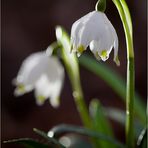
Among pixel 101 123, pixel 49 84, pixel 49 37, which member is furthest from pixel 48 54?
pixel 49 37

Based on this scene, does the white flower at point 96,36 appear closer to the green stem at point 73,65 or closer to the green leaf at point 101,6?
the green leaf at point 101,6

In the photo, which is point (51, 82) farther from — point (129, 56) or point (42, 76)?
point (129, 56)

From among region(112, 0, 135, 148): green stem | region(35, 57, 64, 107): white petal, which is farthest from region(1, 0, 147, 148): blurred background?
region(112, 0, 135, 148): green stem

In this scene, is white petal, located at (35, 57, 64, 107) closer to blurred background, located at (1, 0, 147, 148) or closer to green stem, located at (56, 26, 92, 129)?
green stem, located at (56, 26, 92, 129)

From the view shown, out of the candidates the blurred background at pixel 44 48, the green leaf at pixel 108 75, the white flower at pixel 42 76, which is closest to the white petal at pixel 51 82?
the white flower at pixel 42 76

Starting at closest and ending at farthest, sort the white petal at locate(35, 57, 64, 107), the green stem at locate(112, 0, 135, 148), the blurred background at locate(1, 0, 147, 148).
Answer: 1. the green stem at locate(112, 0, 135, 148)
2. the white petal at locate(35, 57, 64, 107)
3. the blurred background at locate(1, 0, 147, 148)

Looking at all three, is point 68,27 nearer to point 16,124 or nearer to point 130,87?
point 16,124
